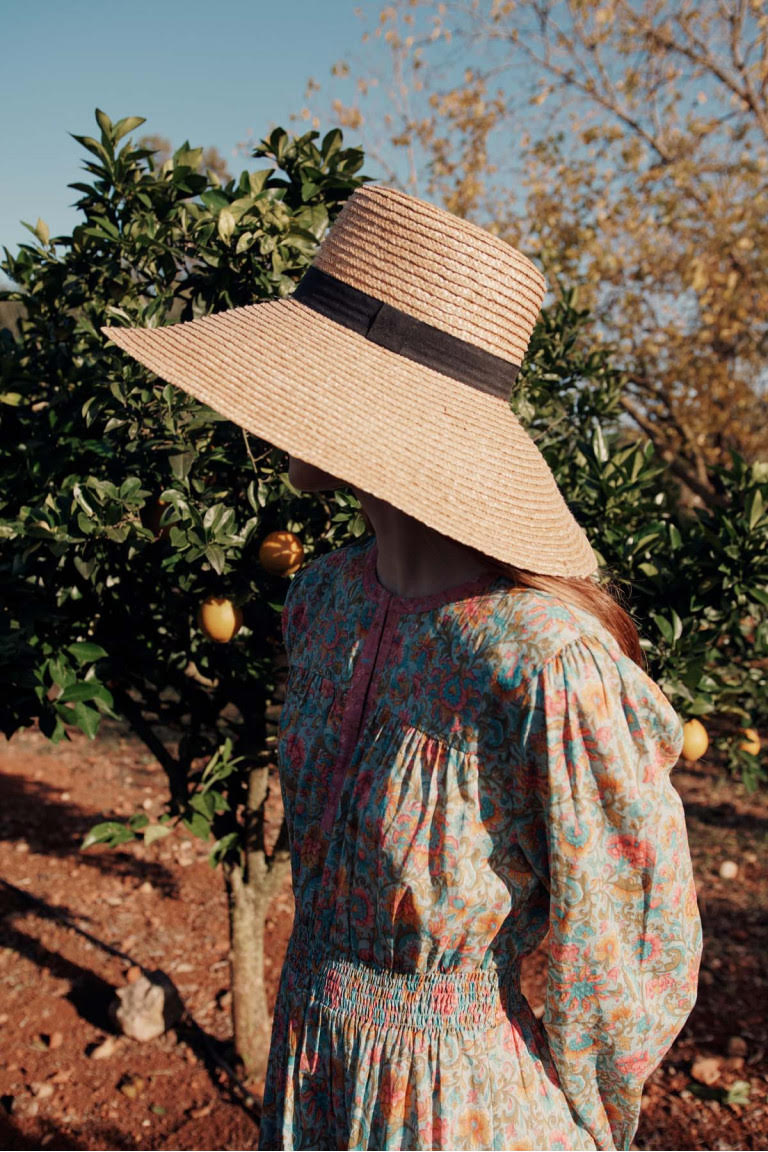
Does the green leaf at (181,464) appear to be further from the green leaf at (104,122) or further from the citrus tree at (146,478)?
the green leaf at (104,122)

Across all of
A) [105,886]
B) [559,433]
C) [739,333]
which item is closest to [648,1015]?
[559,433]

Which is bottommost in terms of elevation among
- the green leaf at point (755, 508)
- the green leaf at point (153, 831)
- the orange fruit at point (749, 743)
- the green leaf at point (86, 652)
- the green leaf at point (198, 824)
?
the green leaf at point (153, 831)

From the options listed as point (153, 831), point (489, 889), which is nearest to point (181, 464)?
point (153, 831)

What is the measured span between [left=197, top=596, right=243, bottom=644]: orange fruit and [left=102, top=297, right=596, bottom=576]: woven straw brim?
3.06 ft

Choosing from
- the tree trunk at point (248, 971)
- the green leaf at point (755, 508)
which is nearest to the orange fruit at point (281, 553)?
the green leaf at point (755, 508)

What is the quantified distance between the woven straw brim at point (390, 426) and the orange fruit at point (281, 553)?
851mm

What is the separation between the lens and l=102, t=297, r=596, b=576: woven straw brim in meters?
1.24

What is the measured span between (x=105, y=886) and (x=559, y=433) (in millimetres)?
3150

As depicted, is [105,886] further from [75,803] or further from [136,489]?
[136,489]

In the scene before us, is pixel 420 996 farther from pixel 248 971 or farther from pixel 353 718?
pixel 248 971

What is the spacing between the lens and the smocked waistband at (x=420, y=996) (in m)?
1.28

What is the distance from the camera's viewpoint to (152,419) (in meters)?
2.31

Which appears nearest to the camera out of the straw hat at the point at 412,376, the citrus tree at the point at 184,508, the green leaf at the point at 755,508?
the straw hat at the point at 412,376

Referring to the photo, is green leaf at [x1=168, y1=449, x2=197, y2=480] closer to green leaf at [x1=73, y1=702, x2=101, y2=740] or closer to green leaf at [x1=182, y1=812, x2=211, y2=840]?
green leaf at [x1=73, y1=702, x2=101, y2=740]
